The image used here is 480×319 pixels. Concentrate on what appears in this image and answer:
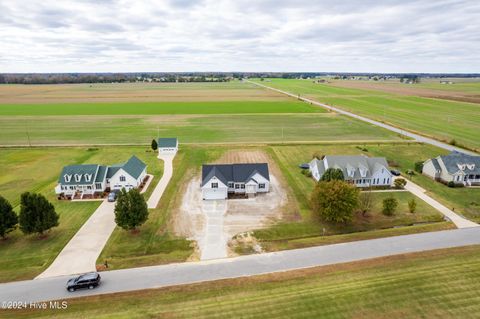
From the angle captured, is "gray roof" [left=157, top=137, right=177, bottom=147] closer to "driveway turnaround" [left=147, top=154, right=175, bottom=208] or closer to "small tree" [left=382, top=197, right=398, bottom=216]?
"driveway turnaround" [left=147, top=154, right=175, bottom=208]

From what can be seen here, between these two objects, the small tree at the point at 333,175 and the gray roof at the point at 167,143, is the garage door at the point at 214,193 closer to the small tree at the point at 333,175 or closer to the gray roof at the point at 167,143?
the small tree at the point at 333,175

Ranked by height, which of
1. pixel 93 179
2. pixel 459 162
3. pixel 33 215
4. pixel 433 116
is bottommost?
pixel 33 215

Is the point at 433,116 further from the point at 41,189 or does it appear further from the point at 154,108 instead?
the point at 41,189

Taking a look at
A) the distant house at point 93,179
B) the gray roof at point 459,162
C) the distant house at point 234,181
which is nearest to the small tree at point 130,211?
the distant house at point 234,181

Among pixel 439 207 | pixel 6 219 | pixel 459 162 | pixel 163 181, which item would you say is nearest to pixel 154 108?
pixel 163 181

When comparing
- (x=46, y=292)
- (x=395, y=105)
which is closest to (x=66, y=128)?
(x=46, y=292)

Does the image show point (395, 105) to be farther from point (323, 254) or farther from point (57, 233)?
point (57, 233)
